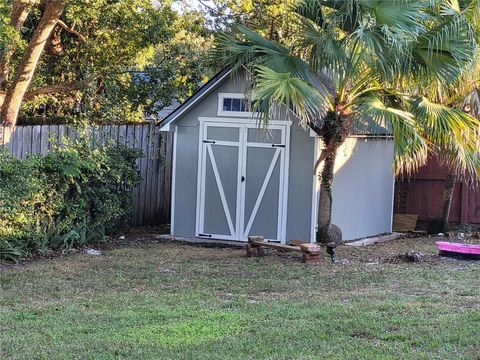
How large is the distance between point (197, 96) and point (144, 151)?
2.47 meters

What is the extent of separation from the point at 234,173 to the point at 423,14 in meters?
4.55

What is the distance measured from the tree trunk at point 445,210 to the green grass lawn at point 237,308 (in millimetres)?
4129

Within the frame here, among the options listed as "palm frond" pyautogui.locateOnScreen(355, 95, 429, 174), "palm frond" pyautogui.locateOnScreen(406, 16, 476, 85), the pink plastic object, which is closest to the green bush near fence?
"palm frond" pyautogui.locateOnScreen(355, 95, 429, 174)

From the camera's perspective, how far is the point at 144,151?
15078mm

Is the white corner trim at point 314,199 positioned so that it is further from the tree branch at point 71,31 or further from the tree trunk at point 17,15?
the tree branch at point 71,31

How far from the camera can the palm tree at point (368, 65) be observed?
10.4 meters

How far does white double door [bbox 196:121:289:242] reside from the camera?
12.9 metres

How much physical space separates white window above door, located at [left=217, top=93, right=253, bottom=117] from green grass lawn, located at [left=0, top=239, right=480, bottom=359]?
3.01 m

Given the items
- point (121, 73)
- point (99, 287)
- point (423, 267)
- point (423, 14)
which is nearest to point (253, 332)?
point (99, 287)

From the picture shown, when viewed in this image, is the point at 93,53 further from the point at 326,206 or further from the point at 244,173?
the point at 326,206

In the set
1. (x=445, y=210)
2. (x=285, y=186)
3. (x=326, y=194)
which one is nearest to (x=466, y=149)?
(x=326, y=194)

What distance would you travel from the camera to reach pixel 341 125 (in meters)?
12.0

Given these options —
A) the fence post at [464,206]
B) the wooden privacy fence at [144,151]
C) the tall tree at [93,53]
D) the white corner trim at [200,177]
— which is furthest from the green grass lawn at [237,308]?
the tall tree at [93,53]

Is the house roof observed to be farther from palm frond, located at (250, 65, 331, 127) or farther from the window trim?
palm frond, located at (250, 65, 331, 127)
